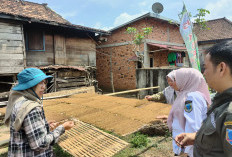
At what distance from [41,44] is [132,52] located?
6.47 metres

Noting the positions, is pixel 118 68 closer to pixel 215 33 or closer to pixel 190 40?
pixel 190 40

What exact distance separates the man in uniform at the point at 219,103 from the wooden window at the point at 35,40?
8.60m

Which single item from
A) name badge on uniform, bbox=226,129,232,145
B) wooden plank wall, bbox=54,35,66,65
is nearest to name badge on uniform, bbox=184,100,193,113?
name badge on uniform, bbox=226,129,232,145

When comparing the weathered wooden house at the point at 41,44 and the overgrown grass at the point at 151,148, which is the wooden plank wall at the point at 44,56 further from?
the overgrown grass at the point at 151,148

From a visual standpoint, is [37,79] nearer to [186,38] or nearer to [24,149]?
[24,149]

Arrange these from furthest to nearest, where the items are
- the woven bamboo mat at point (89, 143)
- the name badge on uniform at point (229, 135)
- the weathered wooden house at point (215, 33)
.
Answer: the weathered wooden house at point (215, 33) → the woven bamboo mat at point (89, 143) → the name badge on uniform at point (229, 135)

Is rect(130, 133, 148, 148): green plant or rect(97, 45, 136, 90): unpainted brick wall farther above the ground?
rect(97, 45, 136, 90): unpainted brick wall

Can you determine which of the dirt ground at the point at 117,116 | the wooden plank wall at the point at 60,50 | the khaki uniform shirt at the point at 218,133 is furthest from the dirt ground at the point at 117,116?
the wooden plank wall at the point at 60,50

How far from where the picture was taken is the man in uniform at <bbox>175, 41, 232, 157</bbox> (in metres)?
0.88

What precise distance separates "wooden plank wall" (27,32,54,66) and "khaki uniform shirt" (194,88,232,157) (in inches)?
332

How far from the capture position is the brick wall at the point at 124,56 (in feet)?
39.0

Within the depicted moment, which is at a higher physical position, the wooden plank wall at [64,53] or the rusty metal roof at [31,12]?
the rusty metal roof at [31,12]

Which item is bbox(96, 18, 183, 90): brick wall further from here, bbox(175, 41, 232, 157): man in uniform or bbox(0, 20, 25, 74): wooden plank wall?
bbox(175, 41, 232, 157): man in uniform

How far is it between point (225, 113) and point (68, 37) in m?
9.48
